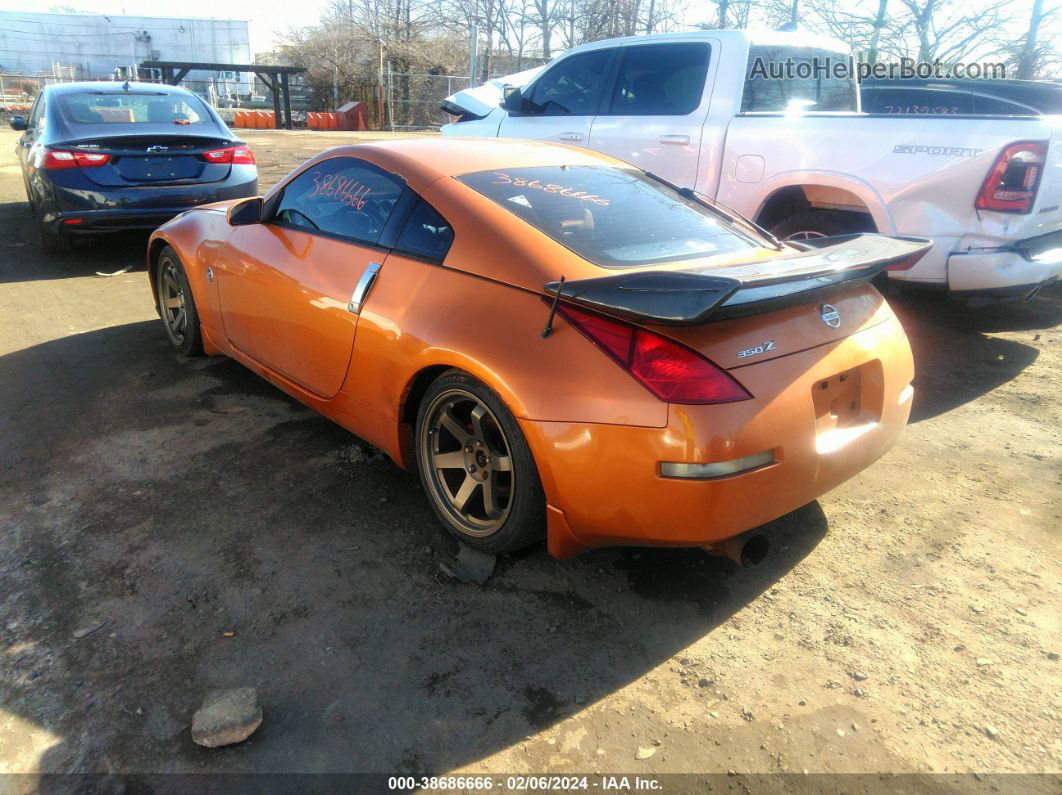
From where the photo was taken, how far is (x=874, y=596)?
281 cm

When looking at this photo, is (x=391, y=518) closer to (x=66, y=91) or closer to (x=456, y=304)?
(x=456, y=304)

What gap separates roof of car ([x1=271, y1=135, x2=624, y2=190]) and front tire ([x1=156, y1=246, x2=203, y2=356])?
147 cm

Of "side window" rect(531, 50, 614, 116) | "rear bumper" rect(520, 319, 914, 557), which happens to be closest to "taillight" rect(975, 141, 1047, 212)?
"rear bumper" rect(520, 319, 914, 557)

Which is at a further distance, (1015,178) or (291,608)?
(1015,178)

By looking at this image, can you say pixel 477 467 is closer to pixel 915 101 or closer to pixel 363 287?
pixel 363 287

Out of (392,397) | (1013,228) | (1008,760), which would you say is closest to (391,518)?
(392,397)

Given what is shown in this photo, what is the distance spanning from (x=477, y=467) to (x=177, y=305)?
307cm

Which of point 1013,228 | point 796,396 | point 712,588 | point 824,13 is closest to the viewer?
point 796,396

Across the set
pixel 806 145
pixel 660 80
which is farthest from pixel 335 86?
pixel 806 145

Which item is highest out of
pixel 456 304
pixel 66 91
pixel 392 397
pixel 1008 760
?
pixel 66 91

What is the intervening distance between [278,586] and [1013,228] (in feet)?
14.4

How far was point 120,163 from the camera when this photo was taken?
6988 mm

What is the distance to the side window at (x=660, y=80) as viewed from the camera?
19.7ft

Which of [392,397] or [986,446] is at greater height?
[392,397]
